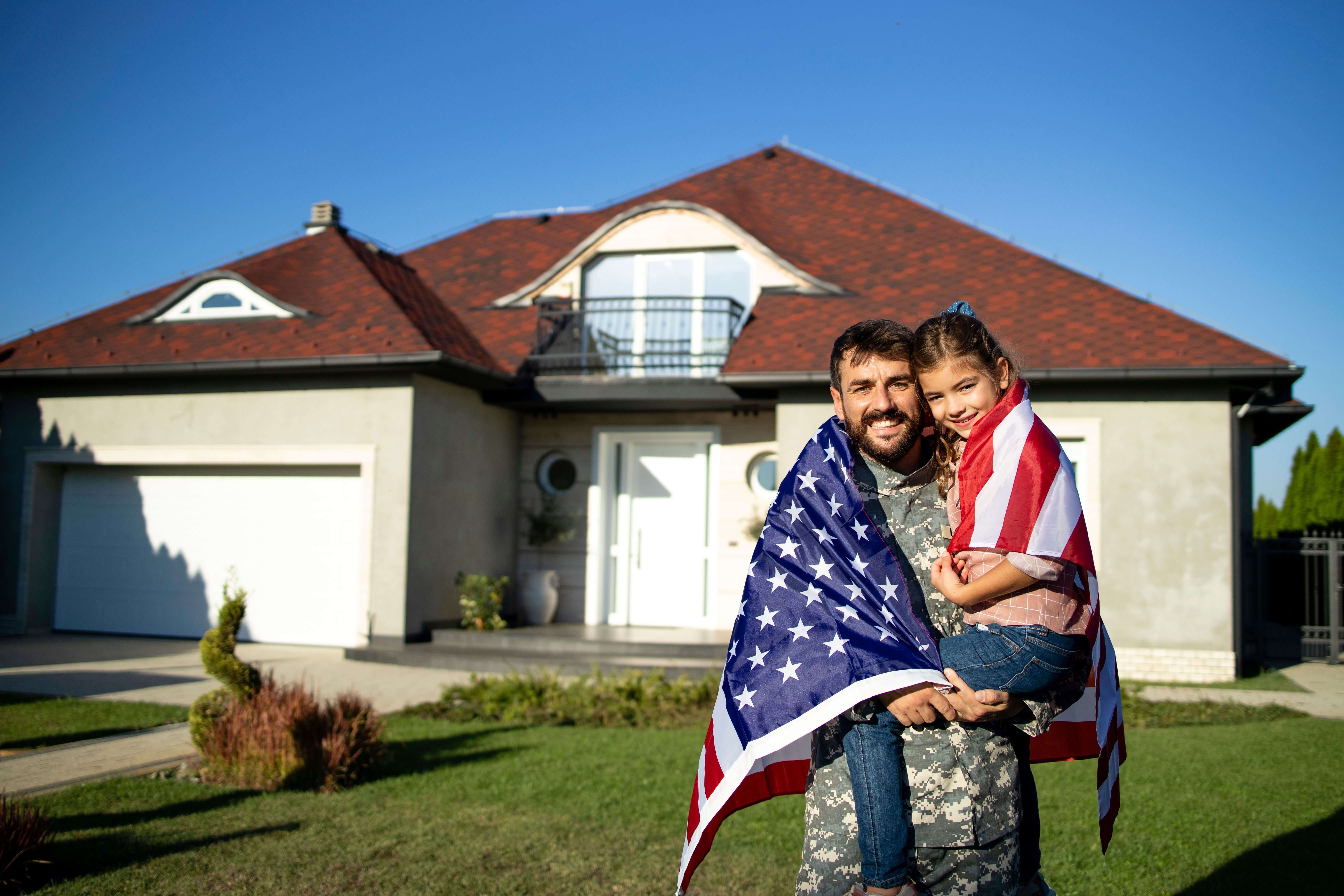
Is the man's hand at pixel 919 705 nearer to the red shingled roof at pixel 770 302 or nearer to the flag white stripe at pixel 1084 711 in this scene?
the flag white stripe at pixel 1084 711

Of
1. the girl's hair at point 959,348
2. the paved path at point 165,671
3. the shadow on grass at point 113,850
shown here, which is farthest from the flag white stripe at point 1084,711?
the paved path at point 165,671

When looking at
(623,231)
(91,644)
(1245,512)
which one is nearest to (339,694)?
(91,644)

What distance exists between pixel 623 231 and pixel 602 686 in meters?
7.77

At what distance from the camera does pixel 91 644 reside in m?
12.8

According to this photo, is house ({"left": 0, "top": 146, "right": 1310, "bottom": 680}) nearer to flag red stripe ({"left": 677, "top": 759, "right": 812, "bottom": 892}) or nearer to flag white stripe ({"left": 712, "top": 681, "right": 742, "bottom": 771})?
flag red stripe ({"left": 677, "top": 759, "right": 812, "bottom": 892})

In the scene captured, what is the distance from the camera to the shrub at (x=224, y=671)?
6.17 metres

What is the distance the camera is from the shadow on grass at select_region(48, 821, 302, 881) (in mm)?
4520

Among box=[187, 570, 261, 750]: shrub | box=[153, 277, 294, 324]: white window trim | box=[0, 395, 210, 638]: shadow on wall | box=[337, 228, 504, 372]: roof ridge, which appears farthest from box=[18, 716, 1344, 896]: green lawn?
box=[153, 277, 294, 324]: white window trim

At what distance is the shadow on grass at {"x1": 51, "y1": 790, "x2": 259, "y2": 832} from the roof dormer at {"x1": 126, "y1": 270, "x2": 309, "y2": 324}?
8996 millimetres

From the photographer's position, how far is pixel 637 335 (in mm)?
14109

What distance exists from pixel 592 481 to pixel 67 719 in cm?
762

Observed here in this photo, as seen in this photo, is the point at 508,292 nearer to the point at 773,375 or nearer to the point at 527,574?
the point at 527,574

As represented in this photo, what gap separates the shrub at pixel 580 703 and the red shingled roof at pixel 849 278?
451 centimetres

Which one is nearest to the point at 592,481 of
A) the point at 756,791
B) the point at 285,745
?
the point at 285,745
